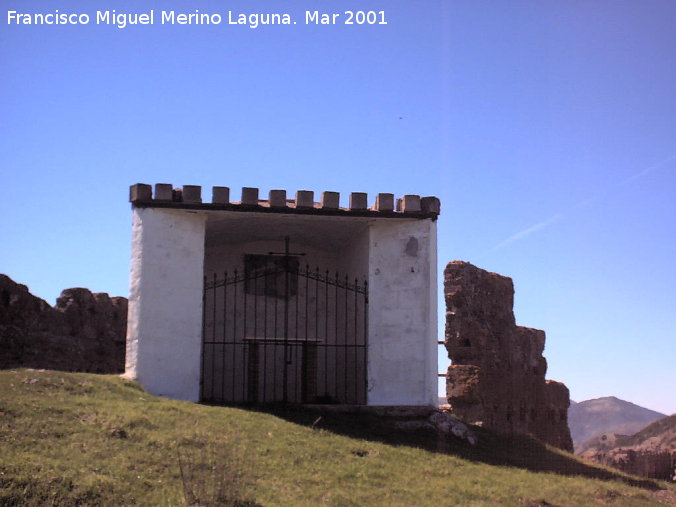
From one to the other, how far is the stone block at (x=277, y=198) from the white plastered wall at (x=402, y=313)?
5.93 ft

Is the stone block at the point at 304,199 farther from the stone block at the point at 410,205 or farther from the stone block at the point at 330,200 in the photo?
the stone block at the point at 410,205

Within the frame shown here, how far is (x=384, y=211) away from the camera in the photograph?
641 inches

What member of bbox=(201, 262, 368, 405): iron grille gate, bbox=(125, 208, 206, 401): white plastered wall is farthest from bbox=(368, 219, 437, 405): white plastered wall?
bbox=(125, 208, 206, 401): white plastered wall

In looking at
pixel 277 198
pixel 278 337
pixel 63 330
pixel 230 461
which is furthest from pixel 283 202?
pixel 63 330

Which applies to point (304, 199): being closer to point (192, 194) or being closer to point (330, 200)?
point (330, 200)

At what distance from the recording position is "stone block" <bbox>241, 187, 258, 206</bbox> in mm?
15906

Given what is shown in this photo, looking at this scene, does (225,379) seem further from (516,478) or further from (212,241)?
(516,478)

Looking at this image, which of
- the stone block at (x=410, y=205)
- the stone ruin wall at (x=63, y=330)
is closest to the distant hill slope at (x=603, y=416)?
the stone ruin wall at (x=63, y=330)

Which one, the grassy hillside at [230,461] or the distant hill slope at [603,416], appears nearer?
the grassy hillside at [230,461]

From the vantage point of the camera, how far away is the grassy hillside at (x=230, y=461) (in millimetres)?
10305

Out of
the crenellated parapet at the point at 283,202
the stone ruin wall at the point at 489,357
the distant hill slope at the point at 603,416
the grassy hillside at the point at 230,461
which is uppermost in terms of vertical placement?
the crenellated parapet at the point at 283,202

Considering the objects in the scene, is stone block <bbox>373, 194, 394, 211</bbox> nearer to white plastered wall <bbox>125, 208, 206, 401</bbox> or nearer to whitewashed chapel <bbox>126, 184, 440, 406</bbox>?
whitewashed chapel <bbox>126, 184, 440, 406</bbox>

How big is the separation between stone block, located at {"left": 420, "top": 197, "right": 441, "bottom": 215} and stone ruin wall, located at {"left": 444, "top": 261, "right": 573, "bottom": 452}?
7.02 metres

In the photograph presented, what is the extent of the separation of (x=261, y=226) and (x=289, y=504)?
783 cm
